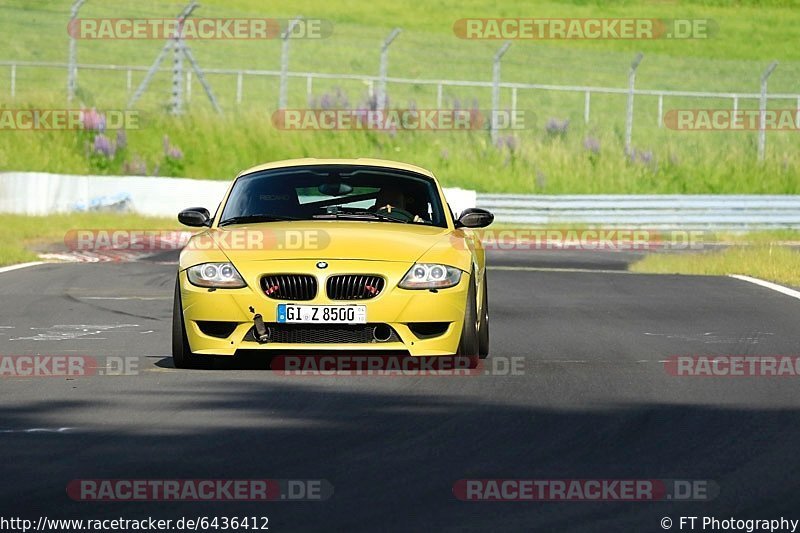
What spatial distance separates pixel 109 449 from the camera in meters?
7.98

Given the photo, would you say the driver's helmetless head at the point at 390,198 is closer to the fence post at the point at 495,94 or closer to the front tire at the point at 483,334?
the front tire at the point at 483,334

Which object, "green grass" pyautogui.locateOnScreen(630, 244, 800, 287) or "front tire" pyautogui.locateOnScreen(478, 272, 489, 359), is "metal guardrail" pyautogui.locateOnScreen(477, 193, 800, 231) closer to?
"green grass" pyautogui.locateOnScreen(630, 244, 800, 287)

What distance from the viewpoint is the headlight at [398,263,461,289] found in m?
10.9

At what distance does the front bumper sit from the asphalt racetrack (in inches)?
8.2

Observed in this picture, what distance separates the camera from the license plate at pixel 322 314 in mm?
10797

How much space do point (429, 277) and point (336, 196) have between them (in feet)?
6.23


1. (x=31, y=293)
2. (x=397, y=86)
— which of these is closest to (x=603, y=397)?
(x=31, y=293)

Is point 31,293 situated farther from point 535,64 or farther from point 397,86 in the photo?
point 535,64

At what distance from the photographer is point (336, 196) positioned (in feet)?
41.7

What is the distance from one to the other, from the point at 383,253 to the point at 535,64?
6060 cm

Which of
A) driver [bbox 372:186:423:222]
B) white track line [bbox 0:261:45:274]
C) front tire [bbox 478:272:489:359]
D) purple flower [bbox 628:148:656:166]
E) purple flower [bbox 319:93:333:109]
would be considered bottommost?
purple flower [bbox 628:148:656:166]

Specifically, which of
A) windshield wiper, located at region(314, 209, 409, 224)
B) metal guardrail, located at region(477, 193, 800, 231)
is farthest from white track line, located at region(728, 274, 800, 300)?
metal guardrail, located at region(477, 193, 800, 231)

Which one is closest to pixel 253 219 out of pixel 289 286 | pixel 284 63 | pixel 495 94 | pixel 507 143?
pixel 289 286

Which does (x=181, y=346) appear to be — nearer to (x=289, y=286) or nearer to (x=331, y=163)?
(x=289, y=286)
